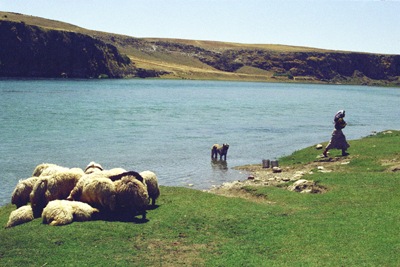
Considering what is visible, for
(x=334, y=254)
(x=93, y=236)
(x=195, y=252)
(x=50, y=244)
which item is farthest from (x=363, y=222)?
(x=50, y=244)

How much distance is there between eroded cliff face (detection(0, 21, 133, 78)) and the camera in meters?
118

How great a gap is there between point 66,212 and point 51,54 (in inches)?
5100

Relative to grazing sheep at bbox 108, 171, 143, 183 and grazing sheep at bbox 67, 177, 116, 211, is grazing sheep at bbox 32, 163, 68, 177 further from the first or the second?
grazing sheep at bbox 108, 171, 143, 183

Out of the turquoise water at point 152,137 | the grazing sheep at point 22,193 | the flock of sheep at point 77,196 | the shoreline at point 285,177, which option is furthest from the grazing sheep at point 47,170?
the shoreline at point 285,177

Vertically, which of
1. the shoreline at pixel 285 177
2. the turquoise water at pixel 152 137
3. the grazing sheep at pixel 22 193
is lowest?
the turquoise water at pixel 152 137

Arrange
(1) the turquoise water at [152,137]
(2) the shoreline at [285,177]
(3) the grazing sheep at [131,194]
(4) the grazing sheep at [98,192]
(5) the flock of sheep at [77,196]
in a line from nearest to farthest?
1. (5) the flock of sheep at [77,196]
2. (4) the grazing sheep at [98,192]
3. (3) the grazing sheep at [131,194]
4. (2) the shoreline at [285,177]
5. (1) the turquoise water at [152,137]

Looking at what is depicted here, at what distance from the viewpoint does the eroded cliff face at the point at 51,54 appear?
11806 centimetres

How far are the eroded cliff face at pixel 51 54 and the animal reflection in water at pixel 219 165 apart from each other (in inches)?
4516

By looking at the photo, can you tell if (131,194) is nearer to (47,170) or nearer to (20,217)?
(20,217)

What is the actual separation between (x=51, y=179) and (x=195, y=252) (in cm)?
563

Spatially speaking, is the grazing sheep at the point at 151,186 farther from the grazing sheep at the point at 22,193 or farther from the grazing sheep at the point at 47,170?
the grazing sheep at the point at 22,193

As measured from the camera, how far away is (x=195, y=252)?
9.32m

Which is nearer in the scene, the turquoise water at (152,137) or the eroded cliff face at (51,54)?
the turquoise water at (152,137)

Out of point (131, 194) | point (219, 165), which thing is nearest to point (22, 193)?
point (131, 194)
